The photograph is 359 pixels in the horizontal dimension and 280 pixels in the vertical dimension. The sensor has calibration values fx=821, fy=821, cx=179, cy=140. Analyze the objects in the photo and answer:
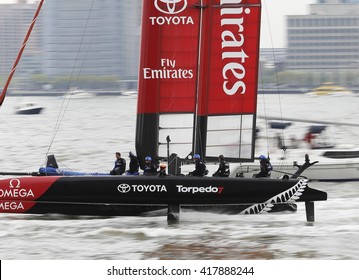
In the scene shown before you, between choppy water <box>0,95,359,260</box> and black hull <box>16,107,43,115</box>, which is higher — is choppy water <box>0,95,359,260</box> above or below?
below

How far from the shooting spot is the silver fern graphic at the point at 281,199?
12.7 m

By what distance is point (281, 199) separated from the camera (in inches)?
502

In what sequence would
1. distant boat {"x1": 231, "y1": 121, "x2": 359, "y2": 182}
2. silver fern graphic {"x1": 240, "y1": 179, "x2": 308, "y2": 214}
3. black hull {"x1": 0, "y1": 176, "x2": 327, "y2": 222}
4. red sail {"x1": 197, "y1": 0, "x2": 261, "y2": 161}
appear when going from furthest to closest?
distant boat {"x1": 231, "y1": 121, "x2": 359, "y2": 182}
red sail {"x1": 197, "y1": 0, "x2": 261, "y2": 161}
silver fern graphic {"x1": 240, "y1": 179, "x2": 308, "y2": 214}
black hull {"x1": 0, "y1": 176, "x2": 327, "y2": 222}

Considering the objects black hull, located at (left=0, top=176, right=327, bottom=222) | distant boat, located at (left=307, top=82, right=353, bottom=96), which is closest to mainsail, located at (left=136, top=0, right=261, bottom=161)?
black hull, located at (left=0, top=176, right=327, bottom=222)

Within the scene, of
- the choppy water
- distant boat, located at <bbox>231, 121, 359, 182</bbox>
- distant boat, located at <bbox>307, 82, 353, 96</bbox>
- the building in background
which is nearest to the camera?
the choppy water

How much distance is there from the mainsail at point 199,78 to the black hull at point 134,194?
1334mm

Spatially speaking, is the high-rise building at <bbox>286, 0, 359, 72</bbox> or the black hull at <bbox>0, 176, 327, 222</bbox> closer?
the black hull at <bbox>0, 176, 327, 222</bbox>

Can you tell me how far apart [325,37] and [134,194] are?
353 ft

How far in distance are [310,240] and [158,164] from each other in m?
3.27

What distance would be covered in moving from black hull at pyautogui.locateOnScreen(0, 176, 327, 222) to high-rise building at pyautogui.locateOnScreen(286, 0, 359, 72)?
9661cm

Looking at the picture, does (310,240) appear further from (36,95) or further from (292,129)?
(36,95)

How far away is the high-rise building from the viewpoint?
110062 mm

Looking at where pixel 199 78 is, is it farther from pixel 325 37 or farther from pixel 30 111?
pixel 325 37

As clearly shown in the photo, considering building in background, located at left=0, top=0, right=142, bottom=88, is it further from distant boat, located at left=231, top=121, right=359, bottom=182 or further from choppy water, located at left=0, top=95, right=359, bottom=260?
choppy water, located at left=0, top=95, right=359, bottom=260
